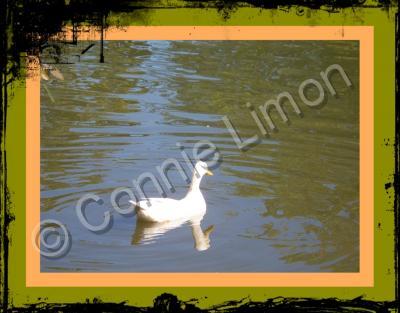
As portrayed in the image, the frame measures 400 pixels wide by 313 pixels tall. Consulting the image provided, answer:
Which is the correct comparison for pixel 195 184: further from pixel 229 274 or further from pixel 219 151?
pixel 229 274

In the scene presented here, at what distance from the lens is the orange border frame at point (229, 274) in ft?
21.5

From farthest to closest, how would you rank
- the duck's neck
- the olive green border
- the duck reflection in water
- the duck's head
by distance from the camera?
the duck's head, the duck's neck, the duck reflection in water, the olive green border

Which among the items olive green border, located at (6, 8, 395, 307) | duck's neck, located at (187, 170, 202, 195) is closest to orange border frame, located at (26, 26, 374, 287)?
olive green border, located at (6, 8, 395, 307)

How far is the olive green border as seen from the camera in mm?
6312

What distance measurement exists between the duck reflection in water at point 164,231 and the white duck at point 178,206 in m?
0.05

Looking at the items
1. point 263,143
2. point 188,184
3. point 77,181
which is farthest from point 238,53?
point 77,181

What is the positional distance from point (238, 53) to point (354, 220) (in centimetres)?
442

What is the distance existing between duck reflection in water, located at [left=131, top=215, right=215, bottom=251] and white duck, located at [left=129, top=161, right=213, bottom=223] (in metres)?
0.05

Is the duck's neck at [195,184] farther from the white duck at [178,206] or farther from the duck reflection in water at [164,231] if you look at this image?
the duck reflection in water at [164,231]

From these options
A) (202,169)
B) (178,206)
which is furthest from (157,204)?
(202,169)

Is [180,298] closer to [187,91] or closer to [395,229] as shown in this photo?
[395,229]

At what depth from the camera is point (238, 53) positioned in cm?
1218
